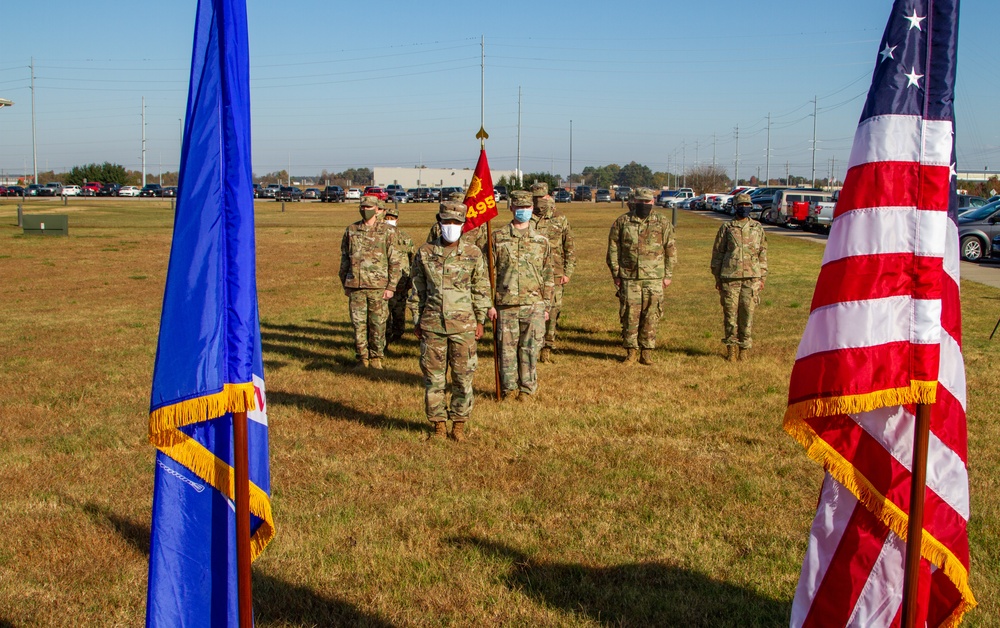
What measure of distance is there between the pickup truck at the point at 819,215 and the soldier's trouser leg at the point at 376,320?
32105 millimetres

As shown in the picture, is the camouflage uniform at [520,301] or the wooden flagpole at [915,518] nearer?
the wooden flagpole at [915,518]

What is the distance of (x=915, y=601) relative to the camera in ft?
11.2

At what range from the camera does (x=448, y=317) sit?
27.5 feet

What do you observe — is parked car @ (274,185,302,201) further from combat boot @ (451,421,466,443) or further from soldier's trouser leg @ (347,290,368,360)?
combat boot @ (451,421,466,443)

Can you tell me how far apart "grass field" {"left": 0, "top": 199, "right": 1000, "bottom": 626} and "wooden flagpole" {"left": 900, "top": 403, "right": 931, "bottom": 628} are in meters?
1.76

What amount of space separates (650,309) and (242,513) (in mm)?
9073

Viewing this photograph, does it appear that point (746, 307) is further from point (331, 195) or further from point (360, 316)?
point (331, 195)

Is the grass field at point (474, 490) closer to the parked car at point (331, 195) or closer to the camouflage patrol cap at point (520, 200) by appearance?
the camouflage patrol cap at point (520, 200)

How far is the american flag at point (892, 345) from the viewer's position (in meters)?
3.50

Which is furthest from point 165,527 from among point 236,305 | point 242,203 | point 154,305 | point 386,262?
point 154,305

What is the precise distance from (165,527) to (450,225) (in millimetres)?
5067

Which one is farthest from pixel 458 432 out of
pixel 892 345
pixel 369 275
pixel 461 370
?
pixel 892 345

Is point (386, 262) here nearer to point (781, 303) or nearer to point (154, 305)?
point (154, 305)

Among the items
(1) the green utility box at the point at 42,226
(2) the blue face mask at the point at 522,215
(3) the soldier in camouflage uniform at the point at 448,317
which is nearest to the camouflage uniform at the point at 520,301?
(2) the blue face mask at the point at 522,215
